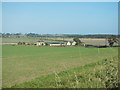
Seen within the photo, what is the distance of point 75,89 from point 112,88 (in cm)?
72

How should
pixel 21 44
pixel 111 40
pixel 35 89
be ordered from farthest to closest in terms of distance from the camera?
pixel 21 44
pixel 111 40
pixel 35 89

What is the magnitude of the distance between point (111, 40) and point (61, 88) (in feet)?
131

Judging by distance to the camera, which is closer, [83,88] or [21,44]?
[83,88]

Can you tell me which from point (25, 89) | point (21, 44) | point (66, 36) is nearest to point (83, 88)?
point (25, 89)

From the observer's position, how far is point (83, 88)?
335 cm

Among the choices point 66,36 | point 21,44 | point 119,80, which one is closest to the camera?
point 119,80

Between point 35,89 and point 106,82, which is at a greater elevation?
point 106,82

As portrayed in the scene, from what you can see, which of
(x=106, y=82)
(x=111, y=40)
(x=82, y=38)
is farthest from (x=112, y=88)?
(x=82, y=38)

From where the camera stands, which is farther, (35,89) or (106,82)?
(35,89)

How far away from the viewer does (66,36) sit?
75.9m

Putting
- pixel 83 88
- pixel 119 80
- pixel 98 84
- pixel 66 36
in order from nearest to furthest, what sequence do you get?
pixel 83 88 → pixel 98 84 → pixel 119 80 → pixel 66 36

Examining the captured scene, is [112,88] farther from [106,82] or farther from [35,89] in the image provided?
[35,89]

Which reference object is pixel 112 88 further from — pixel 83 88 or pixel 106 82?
pixel 83 88

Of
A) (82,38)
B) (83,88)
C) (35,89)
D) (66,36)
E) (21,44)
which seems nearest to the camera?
(83,88)
